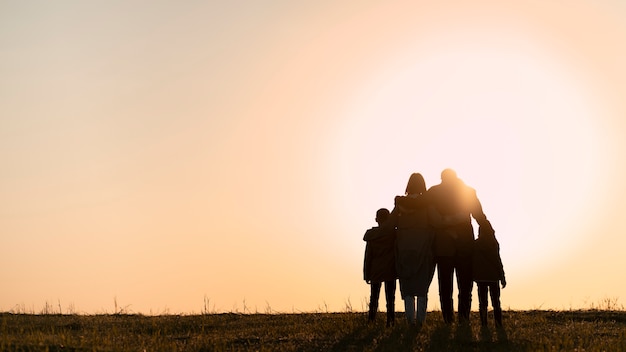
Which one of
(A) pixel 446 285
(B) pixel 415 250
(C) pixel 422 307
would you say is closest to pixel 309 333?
(C) pixel 422 307

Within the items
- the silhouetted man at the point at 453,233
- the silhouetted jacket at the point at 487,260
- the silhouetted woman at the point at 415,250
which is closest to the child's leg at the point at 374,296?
the silhouetted woman at the point at 415,250

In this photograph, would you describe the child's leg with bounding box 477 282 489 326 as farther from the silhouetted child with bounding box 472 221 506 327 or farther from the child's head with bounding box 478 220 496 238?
the child's head with bounding box 478 220 496 238

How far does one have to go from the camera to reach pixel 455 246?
16.2 m

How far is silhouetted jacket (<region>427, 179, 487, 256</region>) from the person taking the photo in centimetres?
1622

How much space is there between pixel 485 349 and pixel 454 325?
8.98 feet

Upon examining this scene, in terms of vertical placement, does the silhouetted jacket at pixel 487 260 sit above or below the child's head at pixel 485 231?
below

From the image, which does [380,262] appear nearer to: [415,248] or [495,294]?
[415,248]

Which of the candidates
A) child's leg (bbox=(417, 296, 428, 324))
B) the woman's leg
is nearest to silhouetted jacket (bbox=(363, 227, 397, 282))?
the woman's leg

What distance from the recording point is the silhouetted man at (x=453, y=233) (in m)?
16.2

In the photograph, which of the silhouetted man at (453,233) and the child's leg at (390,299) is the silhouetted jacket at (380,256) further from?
the silhouetted man at (453,233)

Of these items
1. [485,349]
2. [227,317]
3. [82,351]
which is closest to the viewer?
[82,351]

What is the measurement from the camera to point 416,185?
53.3ft

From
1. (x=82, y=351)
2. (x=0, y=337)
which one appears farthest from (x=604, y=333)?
(x=0, y=337)

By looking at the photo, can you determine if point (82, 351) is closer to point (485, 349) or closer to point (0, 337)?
point (0, 337)
